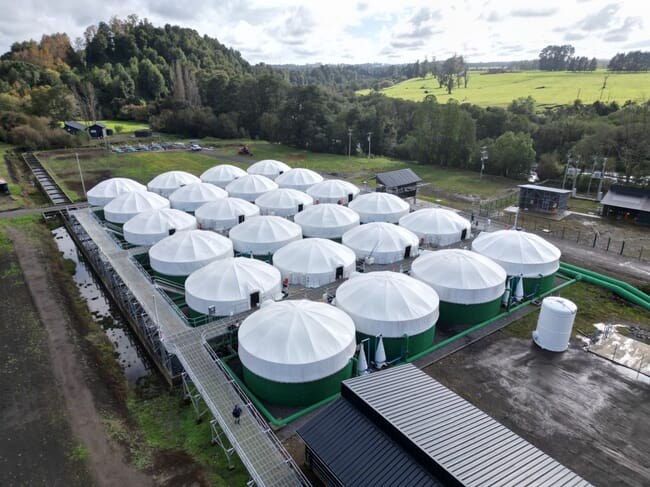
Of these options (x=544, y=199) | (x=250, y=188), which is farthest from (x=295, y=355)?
(x=544, y=199)

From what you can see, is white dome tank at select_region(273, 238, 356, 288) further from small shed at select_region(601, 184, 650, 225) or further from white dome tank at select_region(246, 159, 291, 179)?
small shed at select_region(601, 184, 650, 225)

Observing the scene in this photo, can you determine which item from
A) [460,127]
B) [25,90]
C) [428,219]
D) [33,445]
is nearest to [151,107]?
[25,90]

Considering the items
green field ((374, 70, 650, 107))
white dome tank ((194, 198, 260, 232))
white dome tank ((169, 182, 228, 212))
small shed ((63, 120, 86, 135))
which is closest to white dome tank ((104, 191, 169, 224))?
white dome tank ((169, 182, 228, 212))

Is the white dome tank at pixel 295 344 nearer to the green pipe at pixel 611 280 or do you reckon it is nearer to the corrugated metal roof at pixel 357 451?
the corrugated metal roof at pixel 357 451

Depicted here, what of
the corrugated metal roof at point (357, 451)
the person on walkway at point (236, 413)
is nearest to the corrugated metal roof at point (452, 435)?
the corrugated metal roof at point (357, 451)

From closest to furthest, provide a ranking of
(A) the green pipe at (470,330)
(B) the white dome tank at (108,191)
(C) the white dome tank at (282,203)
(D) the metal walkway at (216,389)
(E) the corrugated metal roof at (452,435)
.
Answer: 1. (E) the corrugated metal roof at (452,435)
2. (D) the metal walkway at (216,389)
3. (A) the green pipe at (470,330)
4. (C) the white dome tank at (282,203)
5. (B) the white dome tank at (108,191)

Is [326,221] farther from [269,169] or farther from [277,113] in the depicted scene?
[277,113]

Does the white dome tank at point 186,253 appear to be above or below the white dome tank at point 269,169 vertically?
below
